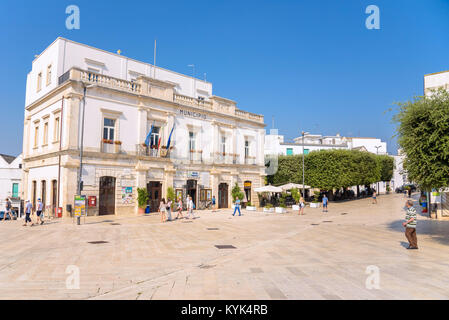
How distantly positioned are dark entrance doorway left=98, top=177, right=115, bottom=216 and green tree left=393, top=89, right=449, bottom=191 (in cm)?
2016

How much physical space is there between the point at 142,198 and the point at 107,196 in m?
2.68

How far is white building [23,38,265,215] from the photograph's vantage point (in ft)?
78.9

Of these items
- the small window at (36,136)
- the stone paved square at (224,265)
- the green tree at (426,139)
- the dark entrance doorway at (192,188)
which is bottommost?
the stone paved square at (224,265)

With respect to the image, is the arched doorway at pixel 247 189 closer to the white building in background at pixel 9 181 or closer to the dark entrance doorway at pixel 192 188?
the dark entrance doorway at pixel 192 188

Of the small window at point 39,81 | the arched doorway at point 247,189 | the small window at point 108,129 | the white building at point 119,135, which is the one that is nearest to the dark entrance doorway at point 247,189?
the arched doorway at point 247,189

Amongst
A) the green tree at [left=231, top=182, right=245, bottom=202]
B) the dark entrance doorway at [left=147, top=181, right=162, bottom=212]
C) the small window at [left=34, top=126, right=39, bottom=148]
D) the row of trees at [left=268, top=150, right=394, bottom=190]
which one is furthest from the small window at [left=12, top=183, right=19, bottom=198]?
the row of trees at [left=268, top=150, right=394, bottom=190]

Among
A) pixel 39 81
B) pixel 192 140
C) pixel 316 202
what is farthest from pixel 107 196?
pixel 316 202

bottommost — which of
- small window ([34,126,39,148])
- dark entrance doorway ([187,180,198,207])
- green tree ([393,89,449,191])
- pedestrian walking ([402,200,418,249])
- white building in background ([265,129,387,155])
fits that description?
pedestrian walking ([402,200,418,249])

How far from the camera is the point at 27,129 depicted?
3025 cm

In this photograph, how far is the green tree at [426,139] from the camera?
12125mm

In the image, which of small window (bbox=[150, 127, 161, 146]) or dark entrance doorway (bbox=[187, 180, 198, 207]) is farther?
dark entrance doorway (bbox=[187, 180, 198, 207])

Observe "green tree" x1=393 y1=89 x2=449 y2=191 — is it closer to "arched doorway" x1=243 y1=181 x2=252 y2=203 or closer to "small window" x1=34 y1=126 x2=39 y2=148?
"arched doorway" x1=243 y1=181 x2=252 y2=203

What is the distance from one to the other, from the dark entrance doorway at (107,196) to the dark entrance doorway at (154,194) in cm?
334
